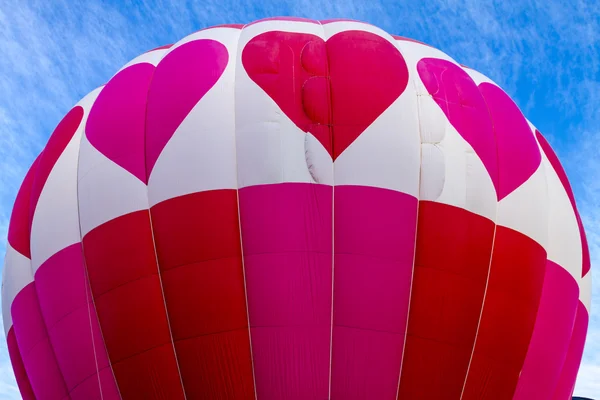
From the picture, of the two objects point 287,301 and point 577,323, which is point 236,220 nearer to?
point 287,301

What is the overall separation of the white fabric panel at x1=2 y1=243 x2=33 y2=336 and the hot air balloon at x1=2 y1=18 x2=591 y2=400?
0.31 metres

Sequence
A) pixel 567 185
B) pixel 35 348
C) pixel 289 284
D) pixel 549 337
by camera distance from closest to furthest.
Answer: pixel 289 284 < pixel 549 337 < pixel 35 348 < pixel 567 185

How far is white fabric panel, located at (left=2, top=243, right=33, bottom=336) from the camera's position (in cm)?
770

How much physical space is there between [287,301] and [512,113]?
10.6ft

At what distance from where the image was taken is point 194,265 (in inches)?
257

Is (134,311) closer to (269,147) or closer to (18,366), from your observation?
(269,147)

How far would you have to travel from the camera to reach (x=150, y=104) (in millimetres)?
7215

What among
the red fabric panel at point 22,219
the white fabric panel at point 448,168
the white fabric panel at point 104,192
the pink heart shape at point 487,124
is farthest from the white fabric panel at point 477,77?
the red fabric panel at point 22,219

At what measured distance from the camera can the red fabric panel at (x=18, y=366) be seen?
7996mm

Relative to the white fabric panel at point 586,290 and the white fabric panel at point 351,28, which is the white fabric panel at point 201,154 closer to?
the white fabric panel at point 351,28

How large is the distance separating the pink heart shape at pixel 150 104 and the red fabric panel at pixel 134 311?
57 cm

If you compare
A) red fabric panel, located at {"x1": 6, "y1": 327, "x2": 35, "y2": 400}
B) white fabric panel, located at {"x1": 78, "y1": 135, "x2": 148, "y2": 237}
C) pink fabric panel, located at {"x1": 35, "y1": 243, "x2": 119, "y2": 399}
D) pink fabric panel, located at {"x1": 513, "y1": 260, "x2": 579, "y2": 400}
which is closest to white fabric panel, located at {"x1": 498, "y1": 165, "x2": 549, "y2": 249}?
pink fabric panel, located at {"x1": 513, "y1": 260, "x2": 579, "y2": 400}

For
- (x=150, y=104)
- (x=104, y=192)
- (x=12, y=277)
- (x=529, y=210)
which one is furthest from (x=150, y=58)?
(x=529, y=210)

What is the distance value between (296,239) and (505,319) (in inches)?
→ 81.3
